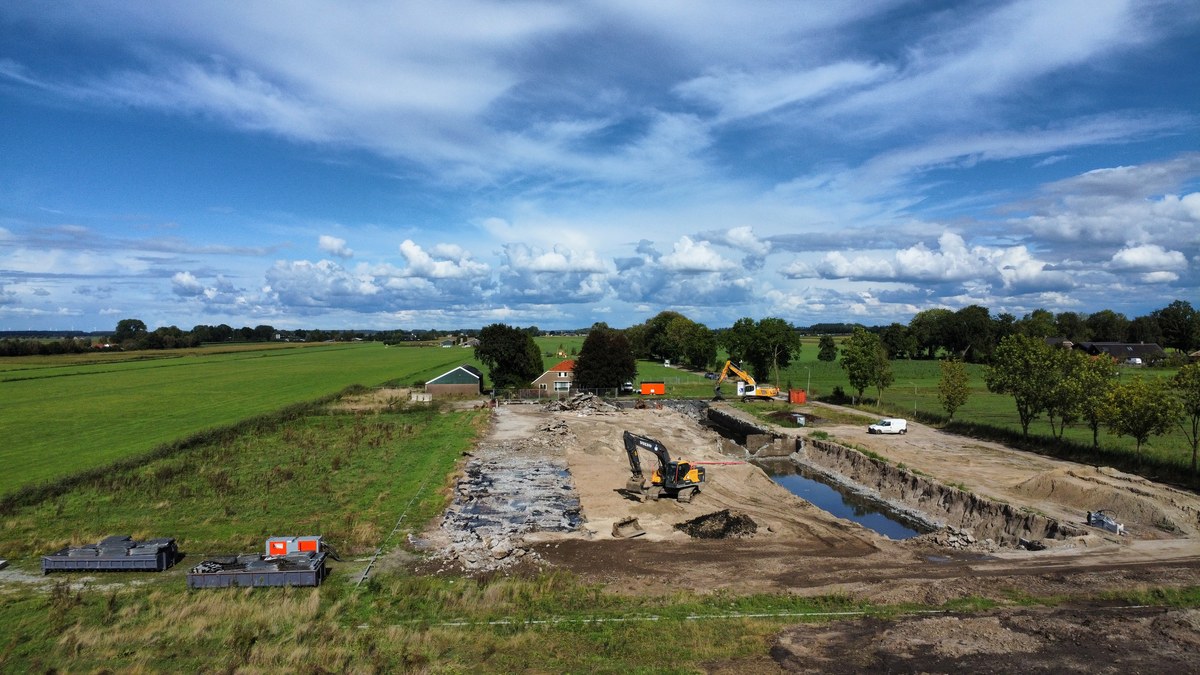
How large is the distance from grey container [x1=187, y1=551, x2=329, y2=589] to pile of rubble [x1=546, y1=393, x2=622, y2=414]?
4238 centimetres

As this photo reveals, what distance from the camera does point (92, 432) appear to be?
43.9m

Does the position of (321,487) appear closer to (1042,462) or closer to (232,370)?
(1042,462)

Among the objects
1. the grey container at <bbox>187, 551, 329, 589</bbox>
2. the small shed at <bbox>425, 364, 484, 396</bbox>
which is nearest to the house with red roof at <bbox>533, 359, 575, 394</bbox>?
the small shed at <bbox>425, 364, 484, 396</bbox>

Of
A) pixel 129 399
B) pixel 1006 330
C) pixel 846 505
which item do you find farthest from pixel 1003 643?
pixel 1006 330

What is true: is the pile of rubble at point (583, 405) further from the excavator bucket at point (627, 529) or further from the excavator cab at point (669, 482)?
the excavator bucket at point (627, 529)

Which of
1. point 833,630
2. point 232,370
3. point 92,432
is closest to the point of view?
point 833,630

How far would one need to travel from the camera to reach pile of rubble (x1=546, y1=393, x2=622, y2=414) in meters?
62.1

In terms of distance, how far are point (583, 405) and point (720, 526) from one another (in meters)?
36.8

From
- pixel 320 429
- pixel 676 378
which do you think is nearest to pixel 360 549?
pixel 320 429

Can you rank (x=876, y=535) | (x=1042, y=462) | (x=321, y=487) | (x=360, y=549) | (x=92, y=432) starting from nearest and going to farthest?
(x=360, y=549)
(x=876, y=535)
(x=321, y=487)
(x=1042, y=462)
(x=92, y=432)

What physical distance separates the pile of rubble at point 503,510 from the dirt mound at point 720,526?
4.78 meters

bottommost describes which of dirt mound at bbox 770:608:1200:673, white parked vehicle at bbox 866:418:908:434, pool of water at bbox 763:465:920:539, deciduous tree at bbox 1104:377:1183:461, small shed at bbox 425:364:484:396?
pool of water at bbox 763:465:920:539

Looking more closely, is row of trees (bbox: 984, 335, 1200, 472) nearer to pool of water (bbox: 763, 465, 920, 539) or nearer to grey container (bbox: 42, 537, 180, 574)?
pool of water (bbox: 763, 465, 920, 539)

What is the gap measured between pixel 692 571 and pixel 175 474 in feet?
92.1
